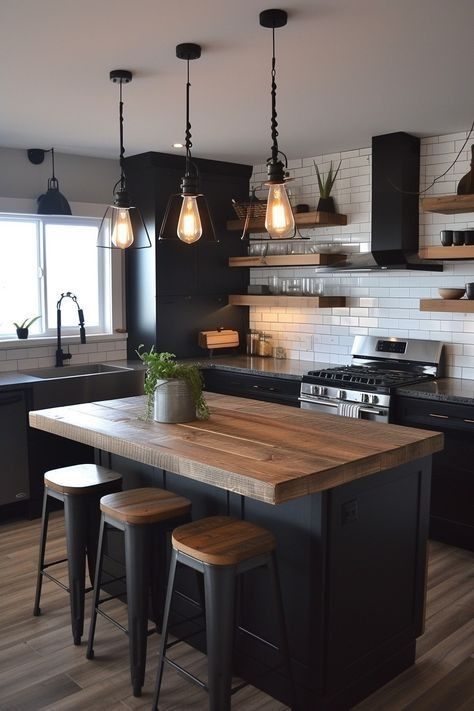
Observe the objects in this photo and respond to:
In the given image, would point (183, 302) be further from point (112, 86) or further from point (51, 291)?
point (112, 86)

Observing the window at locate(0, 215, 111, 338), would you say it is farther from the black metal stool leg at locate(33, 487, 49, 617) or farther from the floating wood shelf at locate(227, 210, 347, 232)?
the black metal stool leg at locate(33, 487, 49, 617)

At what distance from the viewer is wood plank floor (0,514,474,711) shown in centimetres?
270

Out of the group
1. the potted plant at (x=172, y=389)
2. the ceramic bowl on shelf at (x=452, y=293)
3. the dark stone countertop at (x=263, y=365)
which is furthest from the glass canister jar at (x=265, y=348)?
the potted plant at (x=172, y=389)

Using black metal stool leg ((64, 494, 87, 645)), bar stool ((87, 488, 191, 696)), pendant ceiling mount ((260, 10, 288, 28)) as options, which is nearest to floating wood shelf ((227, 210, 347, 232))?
pendant ceiling mount ((260, 10, 288, 28))

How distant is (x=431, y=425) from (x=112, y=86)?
2760 millimetres

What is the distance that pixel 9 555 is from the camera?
4164 mm

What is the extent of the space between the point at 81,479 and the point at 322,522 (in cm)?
125

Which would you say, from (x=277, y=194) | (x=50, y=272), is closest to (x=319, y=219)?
(x=50, y=272)

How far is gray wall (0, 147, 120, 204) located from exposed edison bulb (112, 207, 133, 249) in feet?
7.35

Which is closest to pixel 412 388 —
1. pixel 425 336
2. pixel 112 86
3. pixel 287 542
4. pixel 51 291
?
pixel 425 336

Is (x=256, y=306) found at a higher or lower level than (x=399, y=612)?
higher

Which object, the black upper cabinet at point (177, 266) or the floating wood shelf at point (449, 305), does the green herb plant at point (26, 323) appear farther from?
the floating wood shelf at point (449, 305)

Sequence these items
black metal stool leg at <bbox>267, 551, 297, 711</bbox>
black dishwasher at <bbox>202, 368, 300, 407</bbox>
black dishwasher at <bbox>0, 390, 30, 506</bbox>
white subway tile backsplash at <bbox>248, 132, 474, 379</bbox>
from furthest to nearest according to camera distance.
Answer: black dishwasher at <bbox>202, 368, 300, 407</bbox> < white subway tile backsplash at <bbox>248, 132, 474, 379</bbox> < black dishwasher at <bbox>0, 390, 30, 506</bbox> < black metal stool leg at <bbox>267, 551, 297, 711</bbox>

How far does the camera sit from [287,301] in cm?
575
